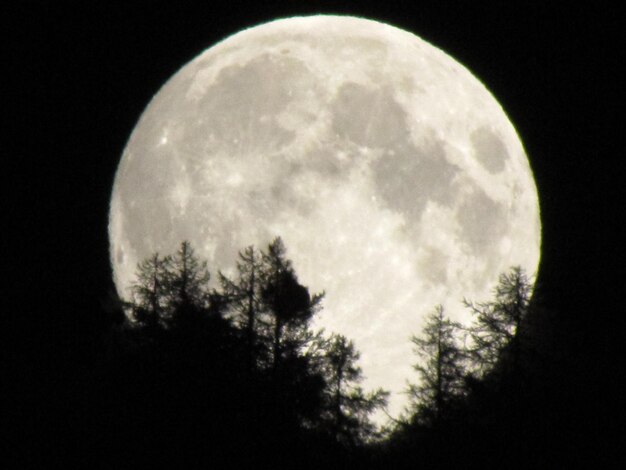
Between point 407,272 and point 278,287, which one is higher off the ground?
point 407,272

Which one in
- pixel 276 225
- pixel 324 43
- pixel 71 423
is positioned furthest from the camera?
pixel 324 43

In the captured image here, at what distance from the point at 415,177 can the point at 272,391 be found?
8.17m

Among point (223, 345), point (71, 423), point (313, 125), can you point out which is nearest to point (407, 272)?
point (313, 125)

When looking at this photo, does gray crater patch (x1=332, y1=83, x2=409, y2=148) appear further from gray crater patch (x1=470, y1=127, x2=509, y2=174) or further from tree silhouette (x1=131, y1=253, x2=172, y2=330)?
tree silhouette (x1=131, y1=253, x2=172, y2=330)

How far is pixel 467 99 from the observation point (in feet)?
58.8

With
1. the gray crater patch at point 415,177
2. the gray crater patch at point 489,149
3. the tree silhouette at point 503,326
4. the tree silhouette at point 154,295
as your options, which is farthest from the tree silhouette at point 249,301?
the gray crater patch at point 489,149

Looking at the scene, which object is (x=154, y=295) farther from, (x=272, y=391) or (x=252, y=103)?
(x=252, y=103)

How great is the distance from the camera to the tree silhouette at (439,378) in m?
10.6

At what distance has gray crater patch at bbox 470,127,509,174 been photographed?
17219mm

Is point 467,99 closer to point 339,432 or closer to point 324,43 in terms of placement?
point 324,43

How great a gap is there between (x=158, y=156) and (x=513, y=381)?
10986mm

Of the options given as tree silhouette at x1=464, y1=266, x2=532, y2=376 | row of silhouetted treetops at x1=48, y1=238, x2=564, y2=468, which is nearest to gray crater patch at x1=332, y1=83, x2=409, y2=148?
row of silhouetted treetops at x1=48, y1=238, x2=564, y2=468

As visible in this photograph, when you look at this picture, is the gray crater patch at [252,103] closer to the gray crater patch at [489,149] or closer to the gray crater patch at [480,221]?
the gray crater patch at [489,149]

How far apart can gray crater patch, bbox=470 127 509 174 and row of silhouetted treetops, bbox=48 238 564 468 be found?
6.63 meters
